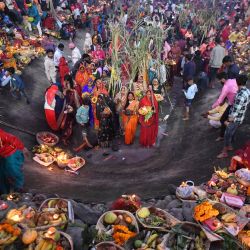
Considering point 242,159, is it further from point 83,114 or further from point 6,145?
point 6,145

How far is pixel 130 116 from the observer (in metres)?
7.83

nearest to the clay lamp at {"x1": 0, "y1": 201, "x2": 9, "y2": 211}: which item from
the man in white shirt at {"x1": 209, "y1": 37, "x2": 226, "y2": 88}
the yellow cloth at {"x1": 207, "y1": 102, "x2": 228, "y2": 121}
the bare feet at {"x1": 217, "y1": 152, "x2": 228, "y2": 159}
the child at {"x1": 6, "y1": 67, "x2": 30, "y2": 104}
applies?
the bare feet at {"x1": 217, "y1": 152, "x2": 228, "y2": 159}

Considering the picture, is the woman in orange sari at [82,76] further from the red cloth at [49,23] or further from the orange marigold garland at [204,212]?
the red cloth at [49,23]

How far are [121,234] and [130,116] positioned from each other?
392 centimetres

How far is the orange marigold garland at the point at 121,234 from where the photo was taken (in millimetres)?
4221

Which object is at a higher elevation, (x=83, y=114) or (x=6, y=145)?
(x=6, y=145)

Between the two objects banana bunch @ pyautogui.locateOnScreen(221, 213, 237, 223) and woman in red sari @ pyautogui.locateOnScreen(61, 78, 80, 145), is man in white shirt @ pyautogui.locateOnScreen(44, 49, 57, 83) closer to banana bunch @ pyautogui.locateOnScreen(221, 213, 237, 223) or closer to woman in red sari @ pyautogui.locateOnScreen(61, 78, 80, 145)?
woman in red sari @ pyautogui.locateOnScreen(61, 78, 80, 145)

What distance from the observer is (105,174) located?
707cm

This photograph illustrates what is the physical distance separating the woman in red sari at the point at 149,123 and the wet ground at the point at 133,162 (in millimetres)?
234

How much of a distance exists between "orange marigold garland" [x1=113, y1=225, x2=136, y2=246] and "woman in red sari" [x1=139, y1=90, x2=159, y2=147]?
3722mm

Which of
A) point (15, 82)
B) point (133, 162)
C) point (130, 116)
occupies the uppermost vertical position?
point (15, 82)

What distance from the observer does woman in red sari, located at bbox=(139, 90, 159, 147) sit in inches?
301

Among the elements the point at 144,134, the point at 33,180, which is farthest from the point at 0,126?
the point at 144,134

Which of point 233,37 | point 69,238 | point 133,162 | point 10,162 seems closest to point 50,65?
point 133,162
